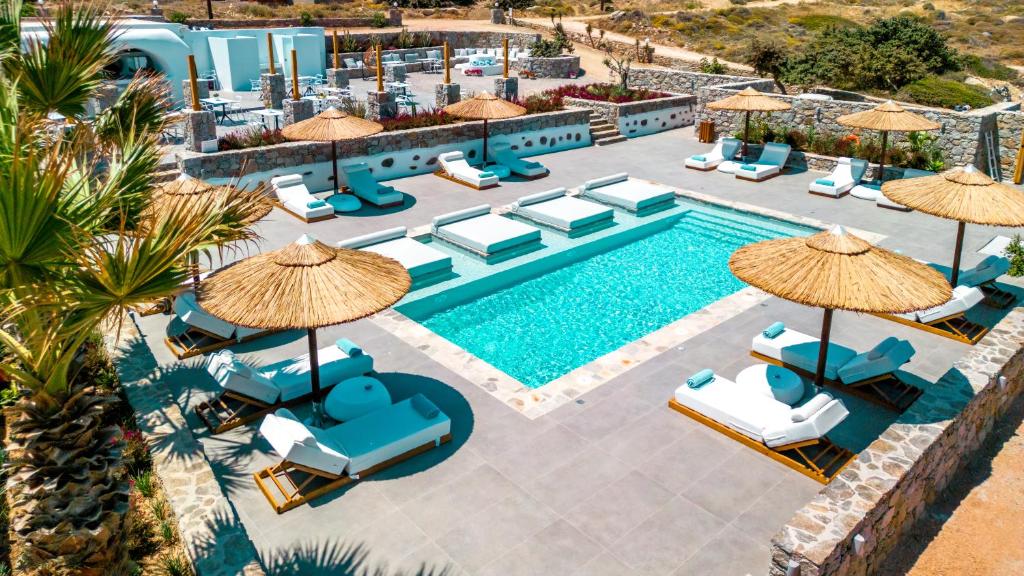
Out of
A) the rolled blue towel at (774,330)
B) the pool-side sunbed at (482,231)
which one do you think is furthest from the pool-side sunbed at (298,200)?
the rolled blue towel at (774,330)

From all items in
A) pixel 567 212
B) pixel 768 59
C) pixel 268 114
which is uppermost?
pixel 768 59

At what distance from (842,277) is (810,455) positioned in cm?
212

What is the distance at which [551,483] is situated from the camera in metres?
8.15

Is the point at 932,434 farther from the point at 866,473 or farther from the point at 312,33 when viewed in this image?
the point at 312,33

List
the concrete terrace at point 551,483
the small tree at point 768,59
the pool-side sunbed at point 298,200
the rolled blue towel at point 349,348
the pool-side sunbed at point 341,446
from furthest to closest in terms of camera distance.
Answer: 1. the small tree at point 768,59
2. the pool-side sunbed at point 298,200
3. the rolled blue towel at point 349,348
4. the pool-side sunbed at point 341,446
5. the concrete terrace at point 551,483

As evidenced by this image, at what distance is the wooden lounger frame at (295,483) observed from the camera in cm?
773

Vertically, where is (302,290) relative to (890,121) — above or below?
below

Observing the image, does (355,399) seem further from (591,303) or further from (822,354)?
(822,354)

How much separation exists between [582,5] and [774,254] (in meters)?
61.1

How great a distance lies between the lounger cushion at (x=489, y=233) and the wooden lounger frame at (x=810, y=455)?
22.9 ft

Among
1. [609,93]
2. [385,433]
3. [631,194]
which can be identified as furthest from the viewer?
[609,93]

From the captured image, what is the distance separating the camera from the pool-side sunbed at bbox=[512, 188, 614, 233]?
16.3 m

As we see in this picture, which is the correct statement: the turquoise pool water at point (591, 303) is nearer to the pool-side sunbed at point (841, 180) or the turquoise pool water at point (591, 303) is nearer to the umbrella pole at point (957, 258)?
the pool-side sunbed at point (841, 180)

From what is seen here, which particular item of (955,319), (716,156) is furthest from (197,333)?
(716,156)
